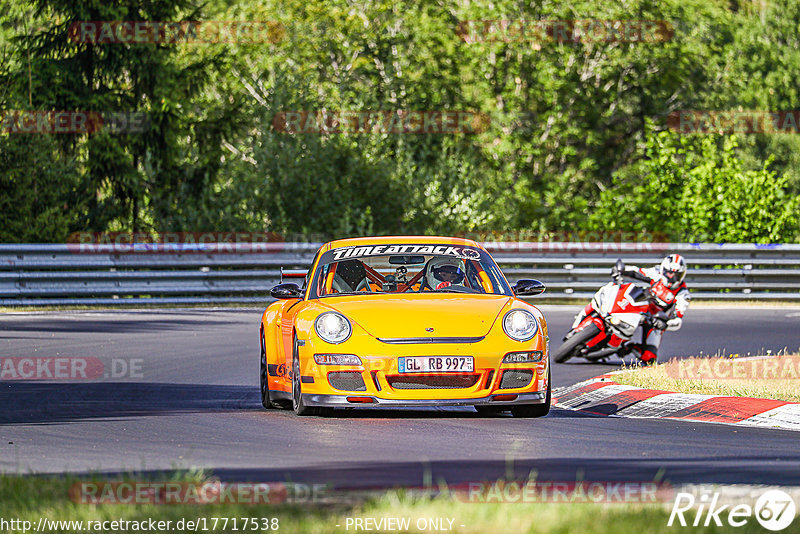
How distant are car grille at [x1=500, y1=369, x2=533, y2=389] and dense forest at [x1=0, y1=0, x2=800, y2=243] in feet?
59.9

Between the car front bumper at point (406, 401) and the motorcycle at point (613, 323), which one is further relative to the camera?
the motorcycle at point (613, 323)

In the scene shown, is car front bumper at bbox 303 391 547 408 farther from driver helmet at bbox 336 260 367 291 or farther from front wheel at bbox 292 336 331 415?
driver helmet at bbox 336 260 367 291

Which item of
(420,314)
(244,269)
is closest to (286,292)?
(420,314)

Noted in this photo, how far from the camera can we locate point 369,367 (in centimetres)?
932

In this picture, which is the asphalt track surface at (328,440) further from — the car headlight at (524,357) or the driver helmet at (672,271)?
the driver helmet at (672,271)

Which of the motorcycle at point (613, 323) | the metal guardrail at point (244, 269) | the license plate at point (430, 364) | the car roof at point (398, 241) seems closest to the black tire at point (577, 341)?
the motorcycle at point (613, 323)

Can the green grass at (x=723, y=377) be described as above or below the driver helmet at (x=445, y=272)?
below

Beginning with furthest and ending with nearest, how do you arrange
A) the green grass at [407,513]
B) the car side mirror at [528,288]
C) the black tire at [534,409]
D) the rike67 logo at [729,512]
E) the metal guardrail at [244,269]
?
the metal guardrail at [244,269]
the car side mirror at [528,288]
the black tire at [534,409]
the rike67 logo at [729,512]
the green grass at [407,513]

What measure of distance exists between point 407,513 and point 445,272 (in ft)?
18.1

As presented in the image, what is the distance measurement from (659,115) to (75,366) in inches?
1444

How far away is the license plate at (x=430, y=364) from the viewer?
9.28 m

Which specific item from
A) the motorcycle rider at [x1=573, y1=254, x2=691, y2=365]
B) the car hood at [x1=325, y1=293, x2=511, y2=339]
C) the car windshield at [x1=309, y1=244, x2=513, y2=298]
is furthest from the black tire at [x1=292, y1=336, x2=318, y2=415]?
the motorcycle rider at [x1=573, y1=254, x2=691, y2=365]

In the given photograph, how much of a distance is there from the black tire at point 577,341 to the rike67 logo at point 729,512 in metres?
8.76

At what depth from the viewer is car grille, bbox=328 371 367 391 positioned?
935cm
